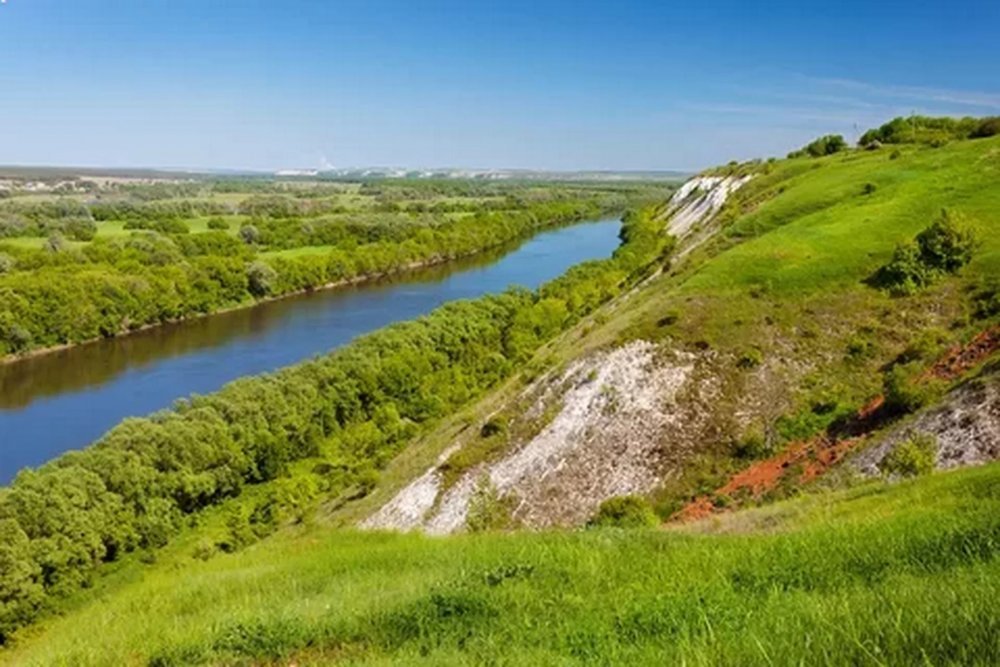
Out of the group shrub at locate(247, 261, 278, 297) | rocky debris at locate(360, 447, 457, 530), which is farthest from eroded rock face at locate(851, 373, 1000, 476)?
shrub at locate(247, 261, 278, 297)

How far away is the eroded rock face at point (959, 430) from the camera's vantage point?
51.9ft

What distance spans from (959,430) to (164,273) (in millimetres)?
84125

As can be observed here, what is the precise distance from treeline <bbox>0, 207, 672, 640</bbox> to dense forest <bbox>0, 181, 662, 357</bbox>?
123 ft

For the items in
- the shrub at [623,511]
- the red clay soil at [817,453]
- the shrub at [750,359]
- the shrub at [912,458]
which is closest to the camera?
the shrub at [912,458]

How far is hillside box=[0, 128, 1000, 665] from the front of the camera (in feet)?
18.5

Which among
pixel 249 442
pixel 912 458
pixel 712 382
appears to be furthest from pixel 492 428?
pixel 249 442

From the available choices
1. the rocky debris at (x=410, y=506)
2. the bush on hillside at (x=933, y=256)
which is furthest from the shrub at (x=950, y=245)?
the rocky debris at (x=410, y=506)

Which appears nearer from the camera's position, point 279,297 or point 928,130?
point 928,130

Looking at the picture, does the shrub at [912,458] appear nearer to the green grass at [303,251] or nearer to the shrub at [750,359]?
the shrub at [750,359]

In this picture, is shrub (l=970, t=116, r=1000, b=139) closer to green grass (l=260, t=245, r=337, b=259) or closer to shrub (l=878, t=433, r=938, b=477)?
shrub (l=878, t=433, r=938, b=477)

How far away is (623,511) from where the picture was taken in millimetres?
19578

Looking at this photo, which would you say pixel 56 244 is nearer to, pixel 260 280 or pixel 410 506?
pixel 260 280

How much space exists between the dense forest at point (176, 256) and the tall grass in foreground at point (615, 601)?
69.2 metres

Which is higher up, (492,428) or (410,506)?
(492,428)
